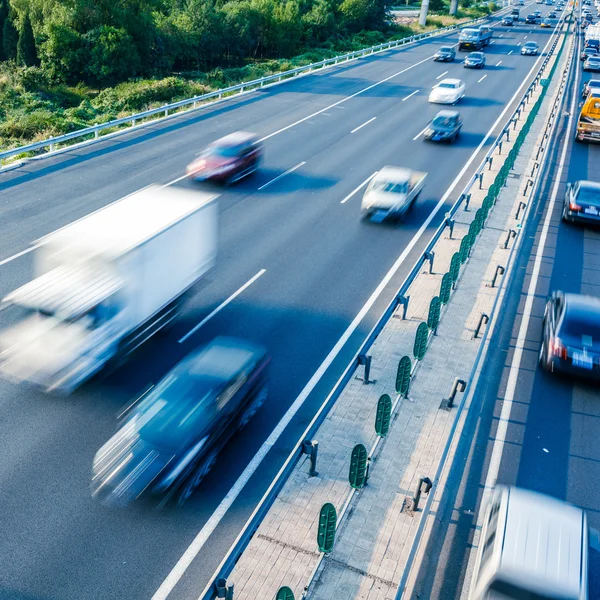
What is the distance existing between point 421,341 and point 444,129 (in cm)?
1799

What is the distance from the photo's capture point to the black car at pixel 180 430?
8.70 meters

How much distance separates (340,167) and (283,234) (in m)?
7.15

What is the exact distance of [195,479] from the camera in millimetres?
9164

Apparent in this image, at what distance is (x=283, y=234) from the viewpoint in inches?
704

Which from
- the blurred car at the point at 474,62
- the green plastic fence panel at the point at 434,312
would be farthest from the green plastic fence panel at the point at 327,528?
the blurred car at the point at 474,62

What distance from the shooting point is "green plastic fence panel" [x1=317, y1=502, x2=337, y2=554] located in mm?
7559

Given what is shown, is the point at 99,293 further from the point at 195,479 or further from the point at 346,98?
the point at 346,98

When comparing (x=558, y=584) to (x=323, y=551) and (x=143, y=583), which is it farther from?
(x=143, y=583)

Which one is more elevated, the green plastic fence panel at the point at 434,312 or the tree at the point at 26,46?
the tree at the point at 26,46

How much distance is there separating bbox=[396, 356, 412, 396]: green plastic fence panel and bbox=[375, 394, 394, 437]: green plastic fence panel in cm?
104

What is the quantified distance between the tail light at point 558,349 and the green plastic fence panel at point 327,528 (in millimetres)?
6373

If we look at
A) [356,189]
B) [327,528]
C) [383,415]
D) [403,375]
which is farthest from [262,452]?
[356,189]

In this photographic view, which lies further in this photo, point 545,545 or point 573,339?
point 573,339

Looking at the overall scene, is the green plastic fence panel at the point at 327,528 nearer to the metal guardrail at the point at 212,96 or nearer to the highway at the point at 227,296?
the highway at the point at 227,296
